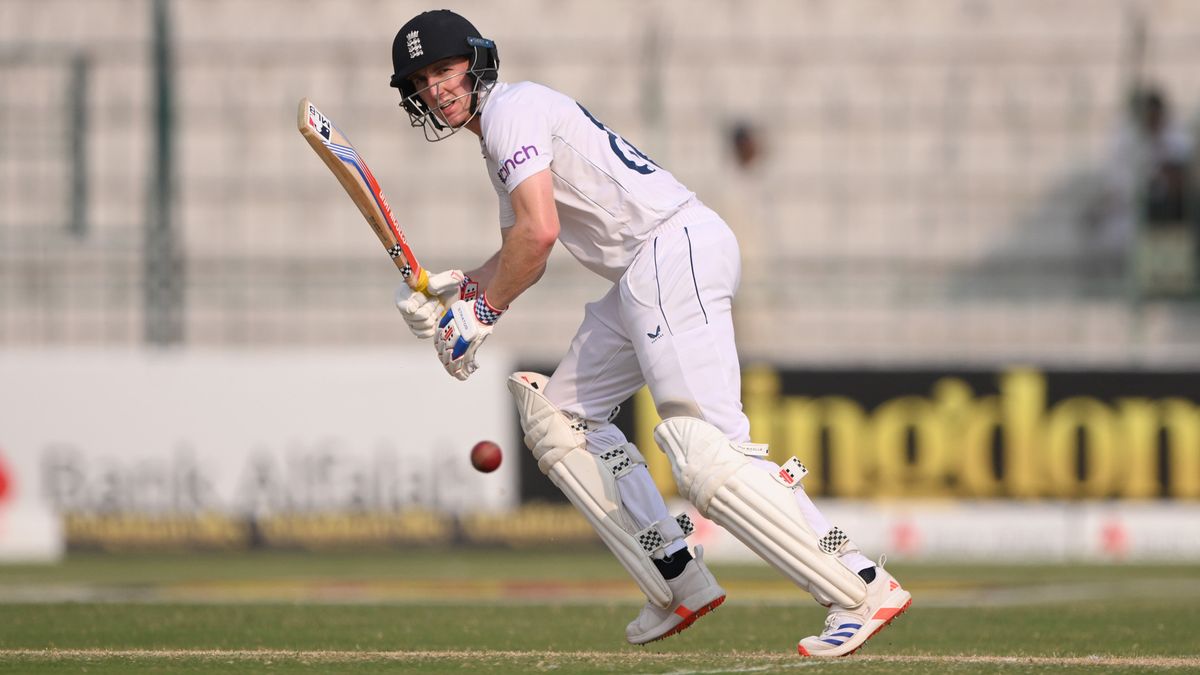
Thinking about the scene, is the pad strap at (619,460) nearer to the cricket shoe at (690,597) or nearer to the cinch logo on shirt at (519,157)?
the cricket shoe at (690,597)

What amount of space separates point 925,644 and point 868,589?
2.95 ft

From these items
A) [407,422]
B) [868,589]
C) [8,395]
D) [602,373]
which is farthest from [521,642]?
[8,395]

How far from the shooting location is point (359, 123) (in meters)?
13.9

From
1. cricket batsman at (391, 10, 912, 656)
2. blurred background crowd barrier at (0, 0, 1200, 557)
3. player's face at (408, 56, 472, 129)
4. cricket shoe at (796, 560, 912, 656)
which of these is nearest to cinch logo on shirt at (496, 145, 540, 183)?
cricket batsman at (391, 10, 912, 656)

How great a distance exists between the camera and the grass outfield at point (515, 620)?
198 inches

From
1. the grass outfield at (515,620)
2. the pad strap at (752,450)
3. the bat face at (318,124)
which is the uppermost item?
the bat face at (318,124)

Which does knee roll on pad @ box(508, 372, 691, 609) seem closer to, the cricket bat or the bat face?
the cricket bat

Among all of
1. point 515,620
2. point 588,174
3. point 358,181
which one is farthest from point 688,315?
point 515,620

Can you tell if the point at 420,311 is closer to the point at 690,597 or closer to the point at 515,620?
the point at 690,597

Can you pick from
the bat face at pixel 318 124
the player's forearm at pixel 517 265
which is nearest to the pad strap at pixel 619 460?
the player's forearm at pixel 517 265

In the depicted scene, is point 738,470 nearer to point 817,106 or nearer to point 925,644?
point 925,644

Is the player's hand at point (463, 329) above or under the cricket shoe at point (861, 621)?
above

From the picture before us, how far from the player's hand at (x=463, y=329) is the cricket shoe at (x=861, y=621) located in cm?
120

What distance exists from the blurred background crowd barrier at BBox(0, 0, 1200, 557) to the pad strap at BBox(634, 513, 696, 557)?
566 centimetres
